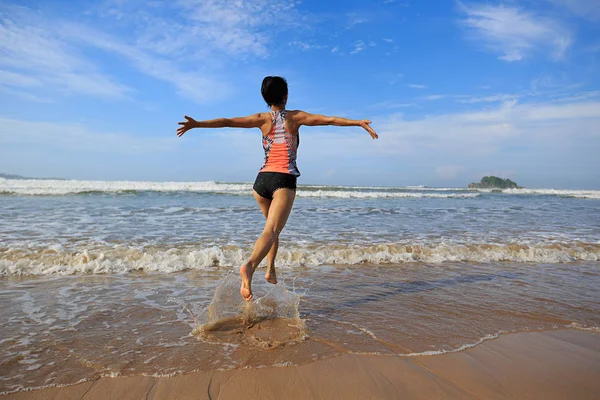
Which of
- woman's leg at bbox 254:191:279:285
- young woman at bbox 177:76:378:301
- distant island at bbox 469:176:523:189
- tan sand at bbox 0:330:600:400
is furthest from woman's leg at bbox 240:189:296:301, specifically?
distant island at bbox 469:176:523:189

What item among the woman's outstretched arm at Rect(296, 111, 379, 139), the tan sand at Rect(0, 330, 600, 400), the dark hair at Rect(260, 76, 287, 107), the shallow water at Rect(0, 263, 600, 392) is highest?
the dark hair at Rect(260, 76, 287, 107)

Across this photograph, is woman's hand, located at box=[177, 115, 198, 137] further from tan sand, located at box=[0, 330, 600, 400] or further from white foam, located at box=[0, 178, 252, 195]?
white foam, located at box=[0, 178, 252, 195]

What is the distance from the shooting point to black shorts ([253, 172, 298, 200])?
3805 mm

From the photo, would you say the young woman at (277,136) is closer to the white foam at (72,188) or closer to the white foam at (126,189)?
the white foam at (126,189)

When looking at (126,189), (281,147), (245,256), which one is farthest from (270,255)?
(126,189)

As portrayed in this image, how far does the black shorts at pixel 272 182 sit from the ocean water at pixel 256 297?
109 cm

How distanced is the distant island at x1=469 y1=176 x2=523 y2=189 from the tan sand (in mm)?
60717

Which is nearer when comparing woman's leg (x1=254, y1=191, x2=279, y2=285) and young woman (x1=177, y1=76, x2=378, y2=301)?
young woman (x1=177, y1=76, x2=378, y2=301)

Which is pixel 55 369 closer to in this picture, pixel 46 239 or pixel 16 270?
pixel 16 270

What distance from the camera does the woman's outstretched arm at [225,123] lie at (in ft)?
12.0

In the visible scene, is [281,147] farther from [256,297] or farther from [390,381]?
[390,381]

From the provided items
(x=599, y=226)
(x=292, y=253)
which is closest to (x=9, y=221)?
(x=292, y=253)

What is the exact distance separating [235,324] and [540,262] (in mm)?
6513

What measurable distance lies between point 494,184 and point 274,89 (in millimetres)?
62819
